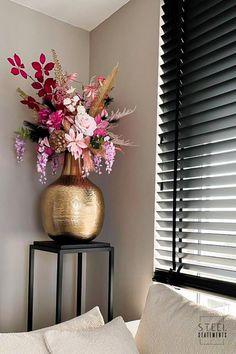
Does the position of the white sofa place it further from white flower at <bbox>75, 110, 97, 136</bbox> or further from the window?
white flower at <bbox>75, 110, 97, 136</bbox>

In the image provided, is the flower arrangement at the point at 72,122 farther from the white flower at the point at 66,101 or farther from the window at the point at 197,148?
the window at the point at 197,148

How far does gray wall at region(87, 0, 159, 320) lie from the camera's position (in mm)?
2010

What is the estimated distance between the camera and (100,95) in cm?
196

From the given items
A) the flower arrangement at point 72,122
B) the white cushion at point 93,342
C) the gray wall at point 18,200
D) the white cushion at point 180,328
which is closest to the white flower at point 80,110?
the flower arrangement at point 72,122

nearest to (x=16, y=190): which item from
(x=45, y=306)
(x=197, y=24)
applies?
(x=45, y=306)

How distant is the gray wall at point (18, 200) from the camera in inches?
84.7

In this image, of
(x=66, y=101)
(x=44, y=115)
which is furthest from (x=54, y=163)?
(x=66, y=101)

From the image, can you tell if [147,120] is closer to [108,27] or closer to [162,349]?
[108,27]

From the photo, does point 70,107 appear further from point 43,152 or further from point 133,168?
point 133,168

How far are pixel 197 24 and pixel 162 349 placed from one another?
1382 millimetres

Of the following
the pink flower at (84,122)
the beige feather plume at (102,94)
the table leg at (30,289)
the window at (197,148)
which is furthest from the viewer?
the table leg at (30,289)

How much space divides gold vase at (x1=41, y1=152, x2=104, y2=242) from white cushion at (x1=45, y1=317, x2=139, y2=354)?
595 mm

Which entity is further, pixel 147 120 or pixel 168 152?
pixel 147 120

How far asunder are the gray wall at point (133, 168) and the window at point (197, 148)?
73 millimetres
